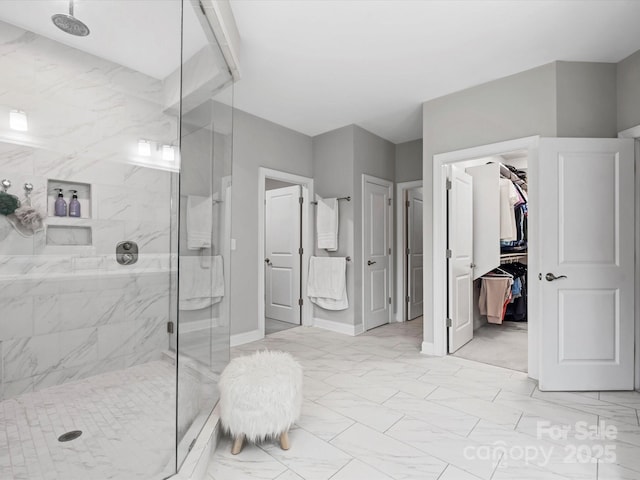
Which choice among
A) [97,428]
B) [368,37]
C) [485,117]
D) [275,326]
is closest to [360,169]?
[485,117]

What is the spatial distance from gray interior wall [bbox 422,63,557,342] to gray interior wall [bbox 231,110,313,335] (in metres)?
1.87

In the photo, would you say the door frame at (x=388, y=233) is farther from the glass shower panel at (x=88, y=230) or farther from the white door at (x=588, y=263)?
the glass shower panel at (x=88, y=230)

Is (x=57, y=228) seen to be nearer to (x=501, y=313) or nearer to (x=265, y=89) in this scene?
(x=265, y=89)

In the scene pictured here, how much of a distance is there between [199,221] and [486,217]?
3271mm

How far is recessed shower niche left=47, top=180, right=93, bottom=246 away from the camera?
91.9 inches

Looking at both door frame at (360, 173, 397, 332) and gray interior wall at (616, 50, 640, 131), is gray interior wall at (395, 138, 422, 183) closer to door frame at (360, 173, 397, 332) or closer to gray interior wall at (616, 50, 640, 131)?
door frame at (360, 173, 397, 332)

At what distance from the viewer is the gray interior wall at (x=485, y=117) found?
2.83 metres

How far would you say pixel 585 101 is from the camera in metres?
2.80

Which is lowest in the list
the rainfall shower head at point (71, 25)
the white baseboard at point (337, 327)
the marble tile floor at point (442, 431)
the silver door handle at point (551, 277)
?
the marble tile floor at point (442, 431)

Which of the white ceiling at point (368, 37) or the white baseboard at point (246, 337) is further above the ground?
the white ceiling at point (368, 37)

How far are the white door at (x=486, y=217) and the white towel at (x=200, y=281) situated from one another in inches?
117

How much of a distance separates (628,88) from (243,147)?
3.56m

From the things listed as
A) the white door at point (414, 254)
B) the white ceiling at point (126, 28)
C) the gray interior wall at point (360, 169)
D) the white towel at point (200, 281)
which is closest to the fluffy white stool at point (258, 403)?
the white towel at point (200, 281)

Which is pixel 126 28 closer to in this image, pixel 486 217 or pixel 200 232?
pixel 200 232
